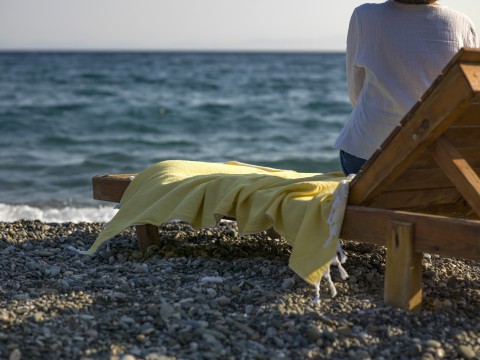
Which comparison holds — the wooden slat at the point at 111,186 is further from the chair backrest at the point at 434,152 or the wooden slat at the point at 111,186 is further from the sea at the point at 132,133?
the sea at the point at 132,133

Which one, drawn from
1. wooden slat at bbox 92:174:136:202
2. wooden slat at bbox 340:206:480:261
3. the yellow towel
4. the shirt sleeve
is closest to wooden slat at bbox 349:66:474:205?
wooden slat at bbox 340:206:480:261

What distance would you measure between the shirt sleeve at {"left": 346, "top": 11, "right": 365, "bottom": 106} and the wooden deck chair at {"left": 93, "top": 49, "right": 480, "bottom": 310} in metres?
0.74

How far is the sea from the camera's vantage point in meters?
9.22

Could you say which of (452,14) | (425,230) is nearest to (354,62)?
(452,14)

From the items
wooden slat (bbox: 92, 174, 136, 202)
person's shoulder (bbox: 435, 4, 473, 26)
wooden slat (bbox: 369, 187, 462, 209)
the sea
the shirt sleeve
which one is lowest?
the sea

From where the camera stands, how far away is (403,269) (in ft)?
10.7

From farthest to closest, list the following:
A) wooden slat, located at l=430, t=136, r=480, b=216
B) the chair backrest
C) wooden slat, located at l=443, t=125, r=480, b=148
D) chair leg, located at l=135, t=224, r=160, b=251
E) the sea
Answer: the sea < chair leg, located at l=135, t=224, r=160, b=251 < wooden slat, located at l=443, t=125, r=480, b=148 < wooden slat, located at l=430, t=136, r=480, b=216 < the chair backrest

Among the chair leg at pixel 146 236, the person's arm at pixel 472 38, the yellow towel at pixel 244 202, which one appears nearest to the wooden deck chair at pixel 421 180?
the yellow towel at pixel 244 202

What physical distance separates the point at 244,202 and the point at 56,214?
3934 mm

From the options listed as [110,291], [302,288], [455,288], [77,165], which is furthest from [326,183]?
[77,165]

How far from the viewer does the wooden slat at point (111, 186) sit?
4680 millimetres

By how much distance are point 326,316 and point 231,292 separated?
0.56 metres

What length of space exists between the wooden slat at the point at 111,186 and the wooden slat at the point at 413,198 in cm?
170

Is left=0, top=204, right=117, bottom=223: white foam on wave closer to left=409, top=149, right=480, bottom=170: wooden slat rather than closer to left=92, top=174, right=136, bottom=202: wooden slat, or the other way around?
left=92, top=174, right=136, bottom=202: wooden slat
